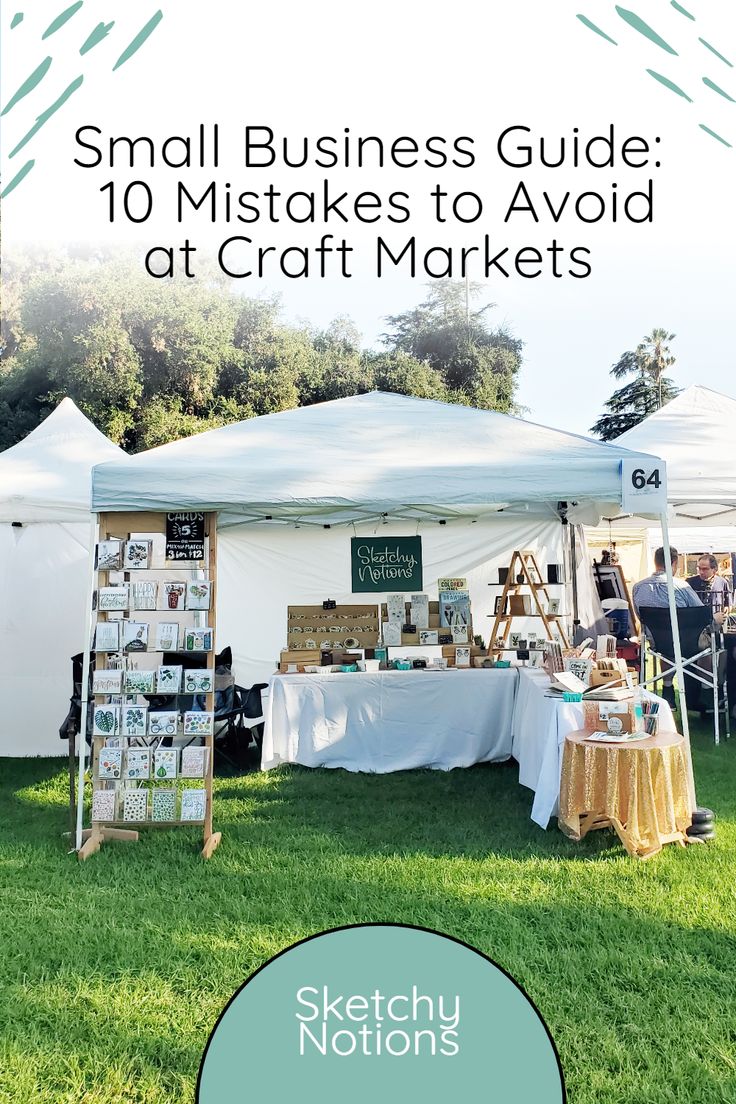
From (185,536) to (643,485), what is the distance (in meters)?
2.44

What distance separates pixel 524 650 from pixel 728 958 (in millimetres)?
3408

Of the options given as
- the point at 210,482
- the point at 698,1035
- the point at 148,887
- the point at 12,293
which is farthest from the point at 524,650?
the point at 12,293

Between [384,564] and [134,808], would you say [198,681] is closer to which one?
[134,808]

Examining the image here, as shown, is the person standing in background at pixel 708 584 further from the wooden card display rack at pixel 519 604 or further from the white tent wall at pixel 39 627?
the white tent wall at pixel 39 627

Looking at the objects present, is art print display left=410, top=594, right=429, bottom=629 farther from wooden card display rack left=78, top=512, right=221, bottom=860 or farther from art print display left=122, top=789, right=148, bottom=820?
art print display left=122, top=789, right=148, bottom=820

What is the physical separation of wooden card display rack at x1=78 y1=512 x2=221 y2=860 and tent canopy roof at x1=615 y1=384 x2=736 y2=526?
344cm

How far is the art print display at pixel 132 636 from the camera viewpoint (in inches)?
188

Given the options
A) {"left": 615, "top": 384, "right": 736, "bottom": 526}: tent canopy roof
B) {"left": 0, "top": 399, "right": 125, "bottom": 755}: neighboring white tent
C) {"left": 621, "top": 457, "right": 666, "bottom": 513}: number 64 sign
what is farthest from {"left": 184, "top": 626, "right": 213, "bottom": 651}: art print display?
{"left": 615, "top": 384, "right": 736, "bottom": 526}: tent canopy roof

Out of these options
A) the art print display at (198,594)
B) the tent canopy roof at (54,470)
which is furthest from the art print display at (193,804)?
the tent canopy roof at (54,470)

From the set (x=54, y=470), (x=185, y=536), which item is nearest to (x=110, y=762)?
(x=185, y=536)

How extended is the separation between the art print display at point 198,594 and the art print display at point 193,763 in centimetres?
74

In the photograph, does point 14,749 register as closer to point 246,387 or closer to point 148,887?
point 148,887

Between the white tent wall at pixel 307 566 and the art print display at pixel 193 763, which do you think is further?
the white tent wall at pixel 307 566

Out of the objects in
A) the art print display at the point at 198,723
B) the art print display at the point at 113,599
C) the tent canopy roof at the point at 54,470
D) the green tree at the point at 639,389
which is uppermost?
the green tree at the point at 639,389
